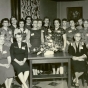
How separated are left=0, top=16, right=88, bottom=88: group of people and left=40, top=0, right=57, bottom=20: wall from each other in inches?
103

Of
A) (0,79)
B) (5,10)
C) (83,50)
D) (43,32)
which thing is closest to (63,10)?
(5,10)

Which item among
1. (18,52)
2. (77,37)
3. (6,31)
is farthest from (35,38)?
(77,37)

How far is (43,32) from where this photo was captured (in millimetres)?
5098

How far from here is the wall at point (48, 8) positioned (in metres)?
8.14

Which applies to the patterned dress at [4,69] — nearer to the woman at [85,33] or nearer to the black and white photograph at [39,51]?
A: the black and white photograph at [39,51]

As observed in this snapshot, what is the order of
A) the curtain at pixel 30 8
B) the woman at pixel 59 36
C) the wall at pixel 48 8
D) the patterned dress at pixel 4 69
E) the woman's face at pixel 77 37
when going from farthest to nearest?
the wall at pixel 48 8, the curtain at pixel 30 8, the woman at pixel 59 36, the woman's face at pixel 77 37, the patterned dress at pixel 4 69

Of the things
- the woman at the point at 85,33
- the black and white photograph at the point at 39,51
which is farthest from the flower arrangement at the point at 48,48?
the woman at the point at 85,33

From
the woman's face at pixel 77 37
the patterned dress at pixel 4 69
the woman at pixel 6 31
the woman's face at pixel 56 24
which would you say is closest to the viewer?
the patterned dress at pixel 4 69

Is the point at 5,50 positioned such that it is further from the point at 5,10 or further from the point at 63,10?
the point at 63,10

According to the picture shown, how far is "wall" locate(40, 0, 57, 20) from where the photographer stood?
814cm

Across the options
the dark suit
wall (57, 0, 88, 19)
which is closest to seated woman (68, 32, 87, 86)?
the dark suit

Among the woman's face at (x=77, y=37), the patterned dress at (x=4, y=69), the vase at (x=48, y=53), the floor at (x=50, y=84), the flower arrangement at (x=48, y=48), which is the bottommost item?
the floor at (x=50, y=84)

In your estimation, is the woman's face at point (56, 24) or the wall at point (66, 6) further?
the wall at point (66, 6)

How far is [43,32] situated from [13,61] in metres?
1.29
